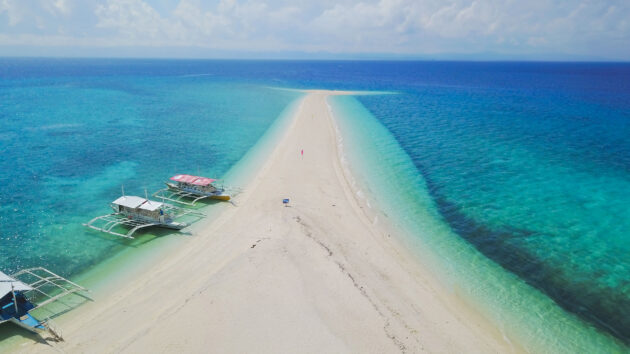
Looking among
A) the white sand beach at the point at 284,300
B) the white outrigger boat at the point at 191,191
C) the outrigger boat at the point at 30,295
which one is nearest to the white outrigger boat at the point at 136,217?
the white sand beach at the point at 284,300

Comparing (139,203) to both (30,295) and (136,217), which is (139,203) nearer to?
(136,217)

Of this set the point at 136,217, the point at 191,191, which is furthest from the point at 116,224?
the point at 191,191

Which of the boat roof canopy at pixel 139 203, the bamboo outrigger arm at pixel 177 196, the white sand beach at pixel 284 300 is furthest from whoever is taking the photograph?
the bamboo outrigger arm at pixel 177 196

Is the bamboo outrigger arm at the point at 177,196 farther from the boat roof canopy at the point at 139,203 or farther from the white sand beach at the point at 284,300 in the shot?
the white sand beach at the point at 284,300

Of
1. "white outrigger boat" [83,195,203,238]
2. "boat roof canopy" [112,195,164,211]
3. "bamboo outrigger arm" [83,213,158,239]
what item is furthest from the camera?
"boat roof canopy" [112,195,164,211]

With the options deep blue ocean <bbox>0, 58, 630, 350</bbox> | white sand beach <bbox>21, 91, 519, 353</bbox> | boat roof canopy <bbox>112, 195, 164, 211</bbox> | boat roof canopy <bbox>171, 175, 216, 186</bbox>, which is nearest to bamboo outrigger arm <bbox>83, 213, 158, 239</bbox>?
deep blue ocean <bbox>0, 58, 630, 350</bbox>

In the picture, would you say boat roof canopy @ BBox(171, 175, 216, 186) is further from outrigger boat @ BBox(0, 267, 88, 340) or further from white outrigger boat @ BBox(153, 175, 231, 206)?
outrigger boat @ BBox(0, 267, 88, 340)
